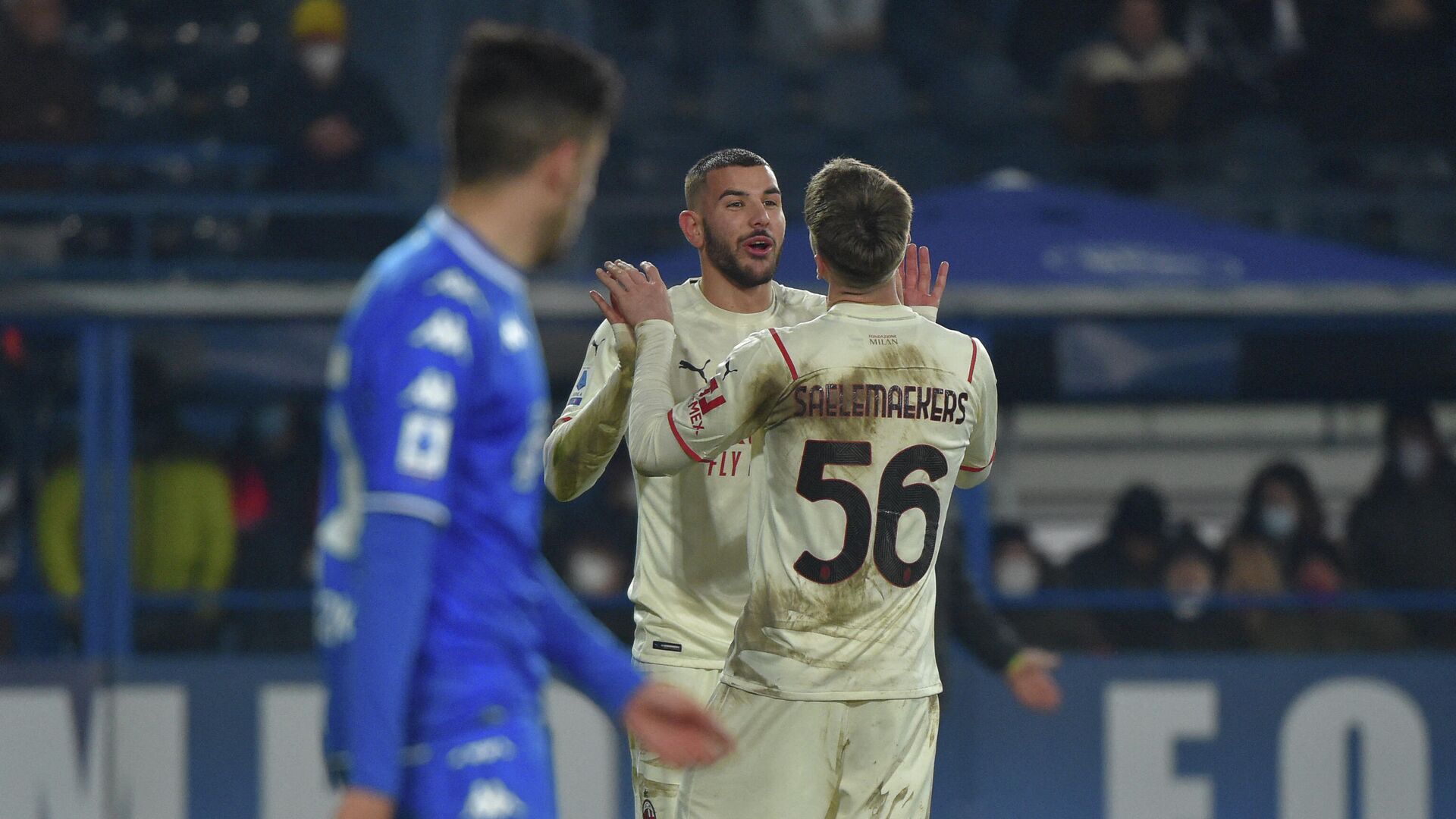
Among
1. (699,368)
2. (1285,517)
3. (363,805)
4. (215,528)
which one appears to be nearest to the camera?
(363,805)

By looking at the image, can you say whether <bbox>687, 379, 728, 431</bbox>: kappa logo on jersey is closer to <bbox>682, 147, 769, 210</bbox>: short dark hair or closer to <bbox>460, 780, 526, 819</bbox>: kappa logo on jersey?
<bbox>682, 147, 769, 210</bbox>: short dark hair

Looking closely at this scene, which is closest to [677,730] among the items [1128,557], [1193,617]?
[1193,617]

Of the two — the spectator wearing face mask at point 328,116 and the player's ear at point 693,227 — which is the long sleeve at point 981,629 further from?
the spectator wearing face mask at point 328,116

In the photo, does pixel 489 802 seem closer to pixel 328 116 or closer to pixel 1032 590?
pixel 1032 590

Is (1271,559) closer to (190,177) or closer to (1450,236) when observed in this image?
(1450,236)

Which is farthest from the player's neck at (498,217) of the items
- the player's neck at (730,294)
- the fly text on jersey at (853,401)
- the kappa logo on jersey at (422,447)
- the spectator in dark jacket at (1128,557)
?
the spectator in dark jacket at (1128,557)

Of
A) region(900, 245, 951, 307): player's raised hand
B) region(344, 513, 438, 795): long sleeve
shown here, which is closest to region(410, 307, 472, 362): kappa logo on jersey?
region(344, 513, 438, 795): long sleeve

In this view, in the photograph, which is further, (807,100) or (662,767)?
(807,100)

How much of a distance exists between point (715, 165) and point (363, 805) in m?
2.90

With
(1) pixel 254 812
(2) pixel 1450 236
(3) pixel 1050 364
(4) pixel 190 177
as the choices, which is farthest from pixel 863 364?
(2) pixel 1450 236

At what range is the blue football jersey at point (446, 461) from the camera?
2.38 metres

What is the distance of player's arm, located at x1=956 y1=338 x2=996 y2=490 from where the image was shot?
4137mm

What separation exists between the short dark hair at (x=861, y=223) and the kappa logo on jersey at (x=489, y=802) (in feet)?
5.97

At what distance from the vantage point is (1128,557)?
959cm
